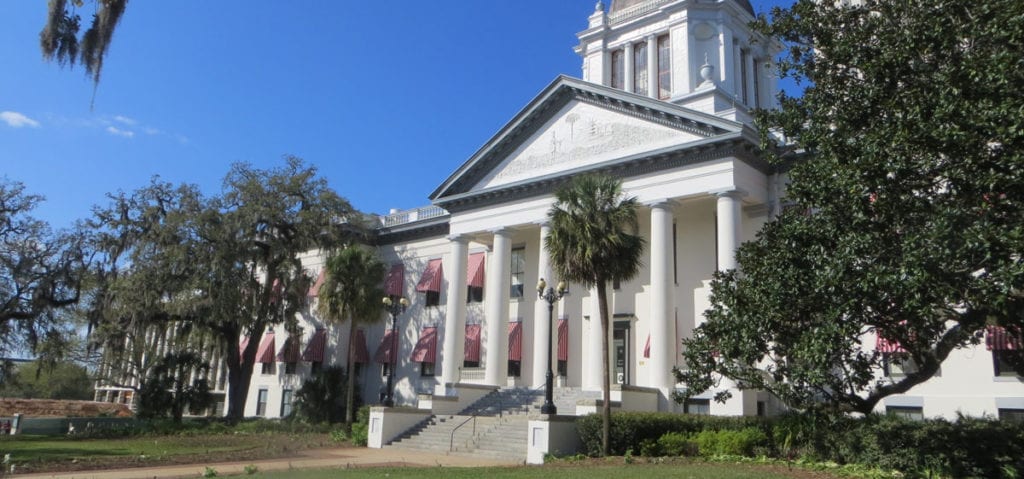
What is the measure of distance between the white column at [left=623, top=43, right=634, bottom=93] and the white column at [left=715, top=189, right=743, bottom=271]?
2005 cm

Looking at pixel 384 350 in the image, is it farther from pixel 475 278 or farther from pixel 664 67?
pixel 664 67

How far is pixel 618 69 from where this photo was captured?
46.7 metres

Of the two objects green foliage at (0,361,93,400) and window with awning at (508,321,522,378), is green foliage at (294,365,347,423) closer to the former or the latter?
window with awning at (508,321,522,378)

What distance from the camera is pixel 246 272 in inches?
1419

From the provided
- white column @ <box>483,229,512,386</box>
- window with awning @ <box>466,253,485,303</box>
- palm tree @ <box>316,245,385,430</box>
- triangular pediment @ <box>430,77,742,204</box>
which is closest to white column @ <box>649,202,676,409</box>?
triangular pediment @ <box>430,77,742,204</box>

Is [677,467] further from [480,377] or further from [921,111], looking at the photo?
[480,377]

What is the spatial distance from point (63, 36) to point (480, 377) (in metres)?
25.1

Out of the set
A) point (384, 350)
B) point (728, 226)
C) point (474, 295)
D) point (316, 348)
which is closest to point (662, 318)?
point (728, 226)

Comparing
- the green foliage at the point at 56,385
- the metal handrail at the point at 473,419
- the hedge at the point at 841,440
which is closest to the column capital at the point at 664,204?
the hedge at the point at 841,440

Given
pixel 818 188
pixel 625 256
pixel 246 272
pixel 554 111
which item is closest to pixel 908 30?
pixel 818 188

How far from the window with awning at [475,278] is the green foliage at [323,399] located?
7.52m

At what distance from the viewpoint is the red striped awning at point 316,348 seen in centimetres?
4044

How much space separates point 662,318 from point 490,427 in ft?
22.8

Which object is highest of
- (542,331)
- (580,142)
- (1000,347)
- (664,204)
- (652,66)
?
A: (652,66)
